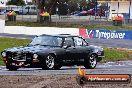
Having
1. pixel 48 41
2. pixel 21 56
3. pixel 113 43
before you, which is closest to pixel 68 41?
pixel 48 41

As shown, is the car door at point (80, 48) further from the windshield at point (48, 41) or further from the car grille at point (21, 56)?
the car grille at point (21, 56)

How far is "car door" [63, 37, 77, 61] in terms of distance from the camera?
68.6ft

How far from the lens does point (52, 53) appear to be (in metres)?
20.0

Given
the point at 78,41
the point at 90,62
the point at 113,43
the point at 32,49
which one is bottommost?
the point at 113,43

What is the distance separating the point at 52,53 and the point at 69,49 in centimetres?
119

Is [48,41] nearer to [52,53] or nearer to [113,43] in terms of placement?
[52,53]

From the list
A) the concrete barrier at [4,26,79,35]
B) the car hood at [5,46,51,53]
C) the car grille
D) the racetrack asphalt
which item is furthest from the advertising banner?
the car grille

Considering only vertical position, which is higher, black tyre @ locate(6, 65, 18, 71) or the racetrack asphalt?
black tyre @ locate(6, 65, 18, 71)

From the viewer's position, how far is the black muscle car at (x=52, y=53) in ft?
64.0

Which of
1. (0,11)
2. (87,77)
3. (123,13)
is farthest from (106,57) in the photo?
(0,11)

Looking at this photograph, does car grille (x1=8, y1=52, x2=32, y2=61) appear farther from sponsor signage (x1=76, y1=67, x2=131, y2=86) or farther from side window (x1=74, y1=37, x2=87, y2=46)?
sponsor signage (x1=76, y1=67, x2=131, y2=86)

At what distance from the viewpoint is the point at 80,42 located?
21.6 metres

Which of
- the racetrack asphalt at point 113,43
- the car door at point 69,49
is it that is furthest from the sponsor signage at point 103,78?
the racetrack asphalt at point 113,43

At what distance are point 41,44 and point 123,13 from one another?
47254 mm
